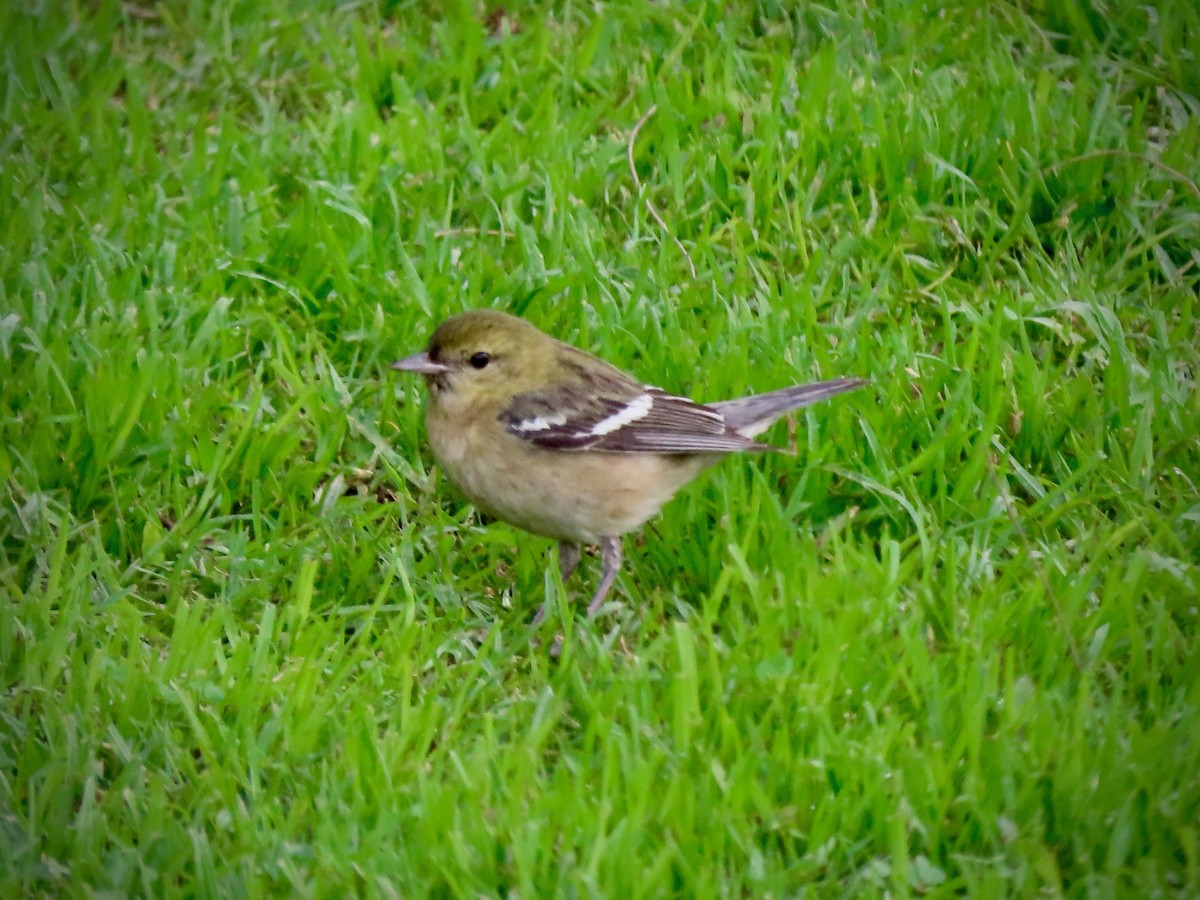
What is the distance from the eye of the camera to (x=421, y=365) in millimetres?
5574

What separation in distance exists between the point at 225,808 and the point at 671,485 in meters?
1.98

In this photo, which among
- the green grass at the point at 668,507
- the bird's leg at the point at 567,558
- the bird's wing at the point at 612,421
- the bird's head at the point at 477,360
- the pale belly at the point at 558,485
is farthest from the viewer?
the bird's leg at the point at 567,558

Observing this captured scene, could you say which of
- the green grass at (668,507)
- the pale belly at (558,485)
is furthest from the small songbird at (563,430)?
the green grass at (668,507)

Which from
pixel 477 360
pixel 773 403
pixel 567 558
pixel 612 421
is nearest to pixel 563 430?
pixel 612 421

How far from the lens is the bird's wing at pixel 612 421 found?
215 inches

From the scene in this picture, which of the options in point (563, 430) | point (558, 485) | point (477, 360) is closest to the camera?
point (558, 485)

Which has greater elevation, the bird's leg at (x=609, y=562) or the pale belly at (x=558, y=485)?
the pale belly at (x=558, y=485)

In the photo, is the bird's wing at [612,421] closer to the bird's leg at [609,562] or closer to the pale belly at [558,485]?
the pale belly at [558,485]

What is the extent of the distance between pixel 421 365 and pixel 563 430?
56 cm

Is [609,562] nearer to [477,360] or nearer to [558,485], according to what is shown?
[558,485]

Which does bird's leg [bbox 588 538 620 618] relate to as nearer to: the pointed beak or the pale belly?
the pale belly

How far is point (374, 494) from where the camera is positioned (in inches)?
237

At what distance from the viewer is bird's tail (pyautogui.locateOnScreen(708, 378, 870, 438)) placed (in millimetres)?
5543

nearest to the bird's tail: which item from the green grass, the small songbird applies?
the small songbird
